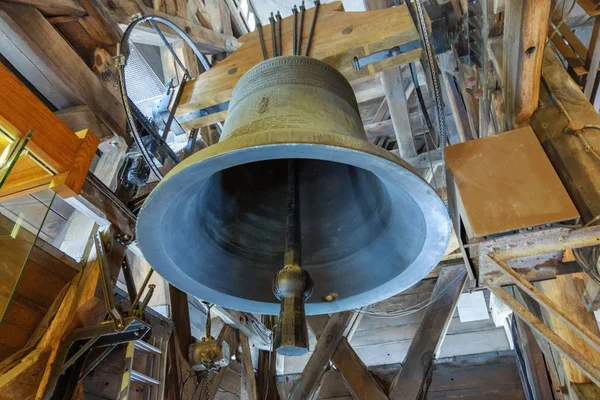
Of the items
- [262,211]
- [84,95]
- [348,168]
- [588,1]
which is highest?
[588,1]

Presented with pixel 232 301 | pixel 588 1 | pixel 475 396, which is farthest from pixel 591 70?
pixel 475 396

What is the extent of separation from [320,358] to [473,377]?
4.26 feet

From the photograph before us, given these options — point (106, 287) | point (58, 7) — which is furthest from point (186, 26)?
point (106, 287)

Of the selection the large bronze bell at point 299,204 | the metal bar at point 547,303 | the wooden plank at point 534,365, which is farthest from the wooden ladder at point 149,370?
the wooden plank at point 534,365

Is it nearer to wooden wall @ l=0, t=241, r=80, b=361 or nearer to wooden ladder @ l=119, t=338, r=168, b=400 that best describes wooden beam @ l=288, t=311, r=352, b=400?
wooden ladder @ l=119, t=338, r=168, b=400

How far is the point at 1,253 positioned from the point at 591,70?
111 inches

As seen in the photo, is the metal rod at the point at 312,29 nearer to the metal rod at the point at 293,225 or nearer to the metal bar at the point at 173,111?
the metal rod at the point at 293,225

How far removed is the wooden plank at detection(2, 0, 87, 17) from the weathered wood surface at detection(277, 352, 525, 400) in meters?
3.46

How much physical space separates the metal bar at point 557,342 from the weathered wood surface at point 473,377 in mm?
2320

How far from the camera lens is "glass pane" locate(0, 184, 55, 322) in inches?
53.1

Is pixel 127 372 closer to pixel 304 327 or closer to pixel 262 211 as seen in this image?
pixel 262 211

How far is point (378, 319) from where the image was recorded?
5301 mm

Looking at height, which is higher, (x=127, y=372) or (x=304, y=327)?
(x=127, y=372)

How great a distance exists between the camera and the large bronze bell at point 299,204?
124 cm
